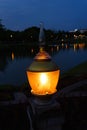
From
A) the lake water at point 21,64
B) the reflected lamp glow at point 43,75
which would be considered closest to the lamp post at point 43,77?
the reflected lamp glow at point 43,75

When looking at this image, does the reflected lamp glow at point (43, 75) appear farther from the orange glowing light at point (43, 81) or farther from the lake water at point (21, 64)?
the lake water at point (21, 64)

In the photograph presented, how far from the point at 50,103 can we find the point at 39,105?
126 millimetres

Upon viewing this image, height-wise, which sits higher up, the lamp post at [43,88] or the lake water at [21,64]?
the lamp post at [43,88]

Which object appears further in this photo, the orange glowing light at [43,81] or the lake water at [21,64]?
the lake water at [21,64]

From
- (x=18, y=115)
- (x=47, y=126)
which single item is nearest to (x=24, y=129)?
(x=18, y=115)

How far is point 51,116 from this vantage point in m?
3.36

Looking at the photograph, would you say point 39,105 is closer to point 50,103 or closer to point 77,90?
point 50,103

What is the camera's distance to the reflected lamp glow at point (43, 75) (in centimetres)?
327

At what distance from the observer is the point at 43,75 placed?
3.26 meters

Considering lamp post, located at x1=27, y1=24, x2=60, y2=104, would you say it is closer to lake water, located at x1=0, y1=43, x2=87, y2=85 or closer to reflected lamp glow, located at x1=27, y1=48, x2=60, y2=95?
reflected lamp glow, located at x1=27, y1=48, x2=60, y2=95

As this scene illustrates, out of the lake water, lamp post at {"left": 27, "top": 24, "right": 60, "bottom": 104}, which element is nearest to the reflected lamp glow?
lamp post at {"left": 27, "top": 24, "right": 60, "bottom": 104}

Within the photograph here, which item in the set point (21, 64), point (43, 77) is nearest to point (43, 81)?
point (43, 77)

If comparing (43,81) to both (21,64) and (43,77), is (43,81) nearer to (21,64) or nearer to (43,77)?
(43,77)

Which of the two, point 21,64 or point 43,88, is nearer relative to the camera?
point 43,88
